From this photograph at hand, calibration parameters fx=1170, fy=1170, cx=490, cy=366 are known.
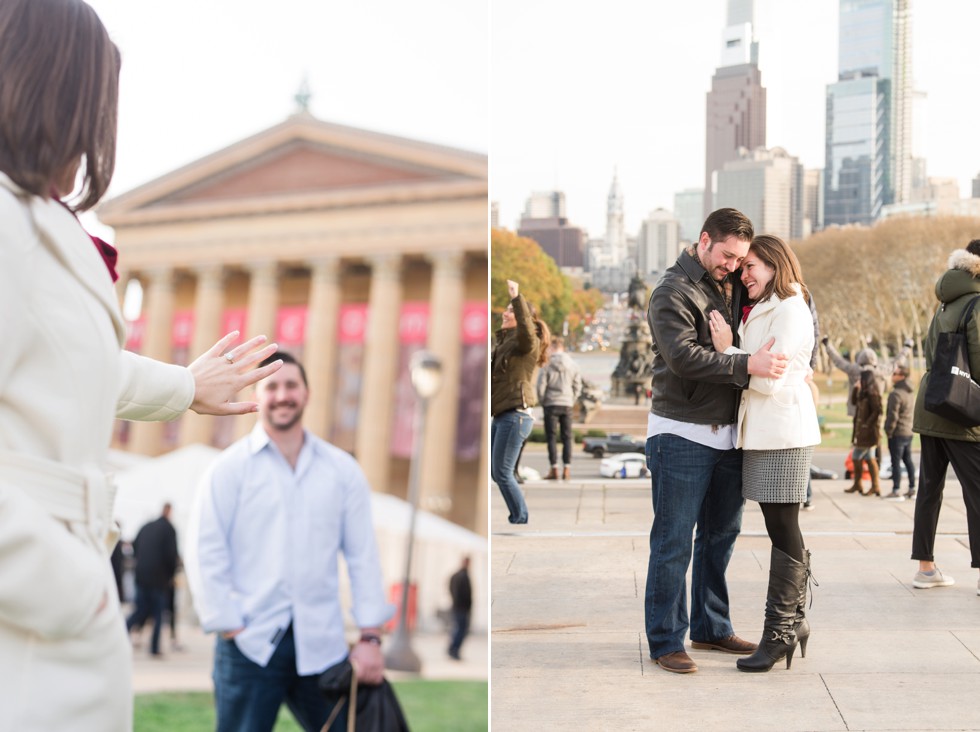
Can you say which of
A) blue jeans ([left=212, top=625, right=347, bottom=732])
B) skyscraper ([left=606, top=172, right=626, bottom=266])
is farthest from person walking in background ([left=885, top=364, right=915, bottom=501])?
blue jeans ([left=212, top=625, right=347, bottom=732])

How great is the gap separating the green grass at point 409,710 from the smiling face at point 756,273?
7518mm

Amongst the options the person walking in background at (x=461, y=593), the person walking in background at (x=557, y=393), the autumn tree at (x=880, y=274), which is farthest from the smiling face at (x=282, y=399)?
the autumn tree at (x=880, y=274)

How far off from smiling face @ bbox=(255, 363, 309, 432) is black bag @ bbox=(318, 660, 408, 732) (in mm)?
984

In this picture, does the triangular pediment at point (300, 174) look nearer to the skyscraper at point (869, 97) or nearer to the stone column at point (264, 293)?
the stone column at point (264, 293)

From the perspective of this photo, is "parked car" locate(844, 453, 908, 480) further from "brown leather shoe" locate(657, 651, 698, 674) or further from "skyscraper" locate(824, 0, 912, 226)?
"brown leather shoe" locate(657, 651, 698, 674)

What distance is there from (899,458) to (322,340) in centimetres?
3809

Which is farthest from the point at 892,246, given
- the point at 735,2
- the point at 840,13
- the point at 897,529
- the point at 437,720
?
the point at 897,529

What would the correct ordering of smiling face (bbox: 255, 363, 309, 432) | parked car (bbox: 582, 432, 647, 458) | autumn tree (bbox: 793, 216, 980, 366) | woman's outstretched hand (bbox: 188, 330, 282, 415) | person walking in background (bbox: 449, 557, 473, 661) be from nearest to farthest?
woman's outstretched hand (bbox: 188, 330, 282, 415)
smiling face (bbox: 255, 363, 309, 432)
parked car (bbox: 582, 432, 647, 458)
person walking in background (bbox: 449, 557, 473, 661)
autumn tree (bbox: 793, 216, 980, 366)

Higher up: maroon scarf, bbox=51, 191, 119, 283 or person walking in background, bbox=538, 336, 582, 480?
maroon scarf, bbox=51, 191, 119, 283

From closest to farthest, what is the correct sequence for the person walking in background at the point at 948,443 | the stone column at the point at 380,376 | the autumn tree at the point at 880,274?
the person walking in background at the point at 948,443 → the autumn tree at the point at 880,274 → the stone column at the point at 380,376

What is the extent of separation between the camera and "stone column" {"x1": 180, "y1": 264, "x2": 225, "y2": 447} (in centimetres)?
4931

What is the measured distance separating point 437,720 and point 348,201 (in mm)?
34291

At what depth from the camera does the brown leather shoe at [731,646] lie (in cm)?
519

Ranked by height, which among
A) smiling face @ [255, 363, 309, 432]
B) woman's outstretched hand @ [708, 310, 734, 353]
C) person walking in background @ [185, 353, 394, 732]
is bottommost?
person walking in background @ [185, 353, 394, 732]
